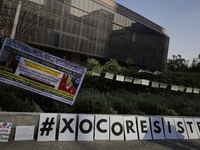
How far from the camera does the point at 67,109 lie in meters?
5.38

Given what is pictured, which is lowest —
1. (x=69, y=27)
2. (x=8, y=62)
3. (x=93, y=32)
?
(x=8, y=62)

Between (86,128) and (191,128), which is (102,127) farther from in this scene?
(191,128)

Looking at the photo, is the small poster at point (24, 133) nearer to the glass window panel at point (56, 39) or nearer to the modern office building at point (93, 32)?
the modern office building at point (93, 32)

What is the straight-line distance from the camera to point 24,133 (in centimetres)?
429

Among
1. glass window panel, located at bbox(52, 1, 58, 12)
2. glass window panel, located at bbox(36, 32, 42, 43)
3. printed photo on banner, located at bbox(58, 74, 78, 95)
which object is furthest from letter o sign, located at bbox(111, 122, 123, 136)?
glass window panel, located at bbox(52, 1, 58, 12)

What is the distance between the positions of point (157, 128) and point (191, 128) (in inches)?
55.0

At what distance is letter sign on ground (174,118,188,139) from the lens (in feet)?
17.8

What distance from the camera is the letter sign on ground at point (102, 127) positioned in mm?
4723

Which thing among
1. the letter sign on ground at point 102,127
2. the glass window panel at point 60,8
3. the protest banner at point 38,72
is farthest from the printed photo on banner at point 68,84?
the glass window panel at point 60,8

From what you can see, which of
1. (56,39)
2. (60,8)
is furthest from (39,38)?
(60,8)

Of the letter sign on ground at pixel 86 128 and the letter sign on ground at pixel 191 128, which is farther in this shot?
the letter sign on ground at pixel 191 128

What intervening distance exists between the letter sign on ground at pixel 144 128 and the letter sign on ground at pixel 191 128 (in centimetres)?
154

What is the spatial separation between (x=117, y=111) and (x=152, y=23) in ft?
168

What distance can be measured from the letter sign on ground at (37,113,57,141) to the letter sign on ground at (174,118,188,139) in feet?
13.2
